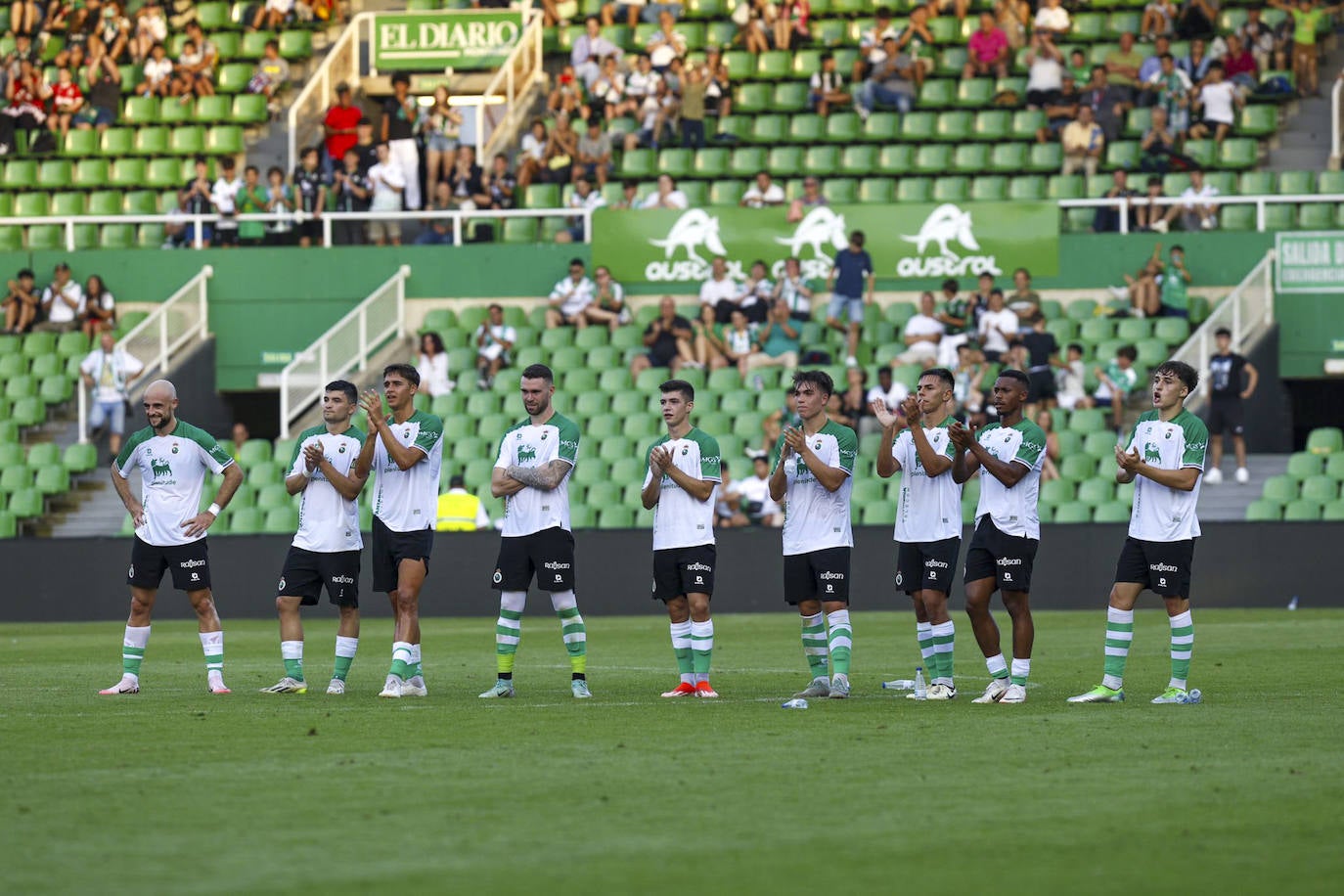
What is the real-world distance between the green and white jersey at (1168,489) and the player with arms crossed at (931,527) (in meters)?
1.19

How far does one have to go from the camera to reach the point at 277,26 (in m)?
35.3

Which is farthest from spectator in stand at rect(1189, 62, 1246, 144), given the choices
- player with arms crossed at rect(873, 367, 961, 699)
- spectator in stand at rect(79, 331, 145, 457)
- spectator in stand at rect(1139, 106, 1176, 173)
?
player with arms crossed at rect(873, 367, 961, 699)

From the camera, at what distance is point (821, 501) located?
1268 cm

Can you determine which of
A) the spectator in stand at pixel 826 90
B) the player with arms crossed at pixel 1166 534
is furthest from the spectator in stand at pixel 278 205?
the player with arms crossed at pixel 1166 534

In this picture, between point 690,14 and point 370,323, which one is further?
point 690,14

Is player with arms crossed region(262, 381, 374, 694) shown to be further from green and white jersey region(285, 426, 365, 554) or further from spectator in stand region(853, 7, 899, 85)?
spectator in stand region(853, 7, 899, 85)

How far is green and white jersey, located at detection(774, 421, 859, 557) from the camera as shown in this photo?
12625mm

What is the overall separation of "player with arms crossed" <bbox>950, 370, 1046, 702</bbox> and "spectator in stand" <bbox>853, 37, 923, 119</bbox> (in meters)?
19.9

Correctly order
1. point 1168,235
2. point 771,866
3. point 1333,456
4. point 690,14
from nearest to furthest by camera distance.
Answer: point 771,866 < point 1333,456 < point 1168,235 < point 690,14

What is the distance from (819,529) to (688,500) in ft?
2.98

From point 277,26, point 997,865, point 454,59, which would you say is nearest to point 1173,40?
point 454,59

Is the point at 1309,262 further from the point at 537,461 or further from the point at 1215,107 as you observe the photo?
the point at 537,461

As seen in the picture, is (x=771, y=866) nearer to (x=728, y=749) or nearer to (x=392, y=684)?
(x=728, y=749)

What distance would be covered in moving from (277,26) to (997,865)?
31157mm
